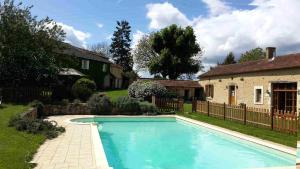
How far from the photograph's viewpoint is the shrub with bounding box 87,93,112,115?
23.1m

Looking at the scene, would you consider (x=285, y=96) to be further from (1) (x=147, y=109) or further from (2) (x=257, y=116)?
(1) (x=147, y=109)

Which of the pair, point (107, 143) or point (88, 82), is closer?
point (107, 143)

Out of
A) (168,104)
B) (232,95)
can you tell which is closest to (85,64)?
(168,104)

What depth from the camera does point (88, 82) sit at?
89.8 feet

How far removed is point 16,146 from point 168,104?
1766 cm

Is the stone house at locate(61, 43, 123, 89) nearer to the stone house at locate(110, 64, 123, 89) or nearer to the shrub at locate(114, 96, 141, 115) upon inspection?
the stone house at locate(110, 64, 123, 89)

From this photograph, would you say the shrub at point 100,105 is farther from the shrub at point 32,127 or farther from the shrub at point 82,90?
the shrub at point 32,127

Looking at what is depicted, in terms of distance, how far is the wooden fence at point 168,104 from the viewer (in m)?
26.0

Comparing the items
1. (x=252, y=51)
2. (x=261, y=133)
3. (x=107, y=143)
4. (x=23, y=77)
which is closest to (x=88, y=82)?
(x=23, y=77)

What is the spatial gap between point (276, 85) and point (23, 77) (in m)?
18.0

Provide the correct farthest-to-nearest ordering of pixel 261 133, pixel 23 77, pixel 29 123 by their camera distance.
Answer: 1. pixel 23 77
2. pixel 261 133
3. pixel 29 123

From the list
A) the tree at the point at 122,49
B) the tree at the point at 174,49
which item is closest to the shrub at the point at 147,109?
the tree at the point at 174,49

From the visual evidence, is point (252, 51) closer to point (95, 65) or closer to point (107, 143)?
point (95, 65)

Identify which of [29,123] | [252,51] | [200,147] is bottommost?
[200,147]
